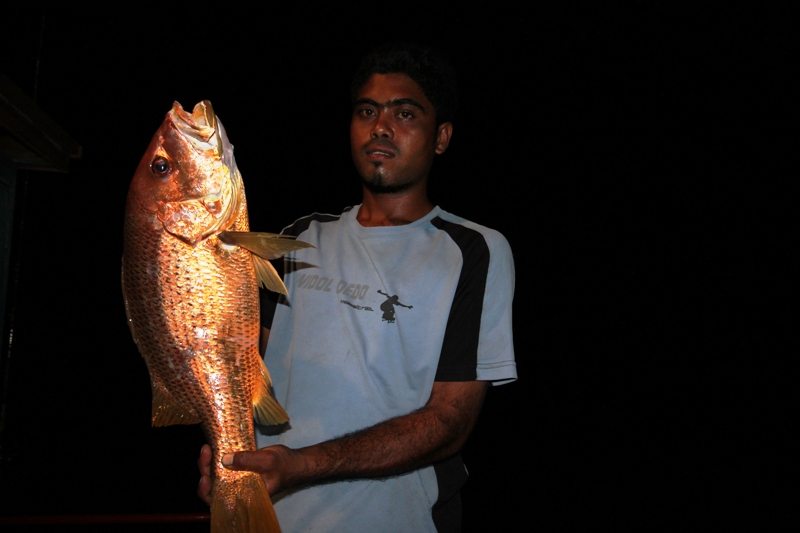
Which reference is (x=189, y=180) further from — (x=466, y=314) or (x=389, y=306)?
(x=466, y=314)

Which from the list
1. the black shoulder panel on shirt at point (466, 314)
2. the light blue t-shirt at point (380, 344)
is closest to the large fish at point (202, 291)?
the light blue t-shirt at point (380, 344)

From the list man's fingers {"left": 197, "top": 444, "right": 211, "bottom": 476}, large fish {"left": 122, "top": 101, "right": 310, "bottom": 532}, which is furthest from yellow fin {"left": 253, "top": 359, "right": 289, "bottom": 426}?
man's fingers {"left": 197, "top": 444, "right": 211, "bottom": 476}

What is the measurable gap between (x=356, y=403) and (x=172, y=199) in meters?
0.68

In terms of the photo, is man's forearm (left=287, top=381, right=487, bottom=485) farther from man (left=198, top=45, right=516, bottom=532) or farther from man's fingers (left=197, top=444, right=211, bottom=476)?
man's fingers (left=197, top=444, right=211, bottom=476)

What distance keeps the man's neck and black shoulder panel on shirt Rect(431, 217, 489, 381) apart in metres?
0.16

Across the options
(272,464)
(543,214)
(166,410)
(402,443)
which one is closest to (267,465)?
(272,464)

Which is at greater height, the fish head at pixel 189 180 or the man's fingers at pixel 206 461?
the fish head at pixel 189 180

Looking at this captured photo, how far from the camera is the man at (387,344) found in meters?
1.43

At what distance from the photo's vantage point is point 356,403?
4.96 feet

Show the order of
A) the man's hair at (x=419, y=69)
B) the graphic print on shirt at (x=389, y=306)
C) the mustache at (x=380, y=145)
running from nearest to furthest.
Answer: the graphic print on shirt at (x=389, y=306) → the mustache at (x=380, y=145) → the man's hair at (x=419, y=69)

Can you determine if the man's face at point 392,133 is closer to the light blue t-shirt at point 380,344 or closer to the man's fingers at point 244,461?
the light blue t-shirt at point 380,344

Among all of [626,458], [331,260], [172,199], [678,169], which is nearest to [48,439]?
[331,260]

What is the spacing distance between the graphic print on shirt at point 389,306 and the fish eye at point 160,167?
24.6 inches

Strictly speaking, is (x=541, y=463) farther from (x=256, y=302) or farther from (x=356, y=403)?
(x=256, y=302)
